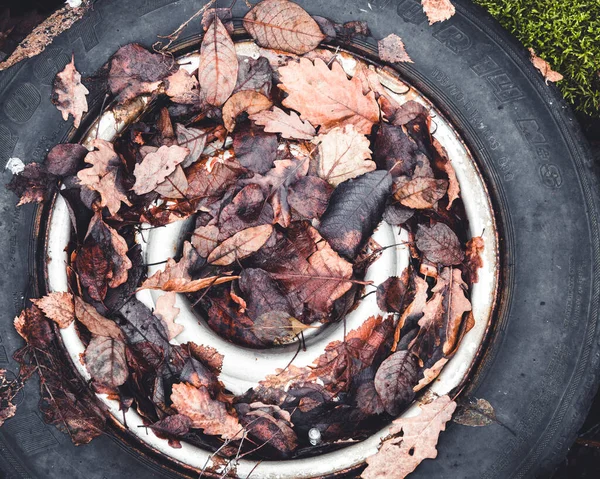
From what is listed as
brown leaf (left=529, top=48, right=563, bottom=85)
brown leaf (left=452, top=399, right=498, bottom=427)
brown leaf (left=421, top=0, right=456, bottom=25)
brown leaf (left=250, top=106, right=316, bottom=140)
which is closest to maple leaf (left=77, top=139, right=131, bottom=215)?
brown leaf (left=250, top=106, right=316, bottom=140)

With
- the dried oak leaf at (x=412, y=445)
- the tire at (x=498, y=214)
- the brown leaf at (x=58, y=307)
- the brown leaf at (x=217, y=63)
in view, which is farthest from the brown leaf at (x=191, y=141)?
the dried oak leaf at (x=412, y=445)

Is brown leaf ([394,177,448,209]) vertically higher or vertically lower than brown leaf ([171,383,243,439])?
higher

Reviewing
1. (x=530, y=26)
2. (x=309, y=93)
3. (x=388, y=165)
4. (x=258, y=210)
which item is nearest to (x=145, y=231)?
(x=258, y=210)

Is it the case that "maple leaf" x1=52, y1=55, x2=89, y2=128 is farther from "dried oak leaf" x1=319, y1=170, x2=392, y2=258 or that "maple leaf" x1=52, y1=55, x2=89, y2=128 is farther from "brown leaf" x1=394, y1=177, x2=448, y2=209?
"brown leaf" x1=394, y1=177, x2=448, y2=209

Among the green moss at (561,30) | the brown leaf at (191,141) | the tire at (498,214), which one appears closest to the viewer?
the tire at (498,214)

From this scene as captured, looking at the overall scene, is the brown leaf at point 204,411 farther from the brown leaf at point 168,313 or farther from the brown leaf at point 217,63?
the brown leaf at point 217,63

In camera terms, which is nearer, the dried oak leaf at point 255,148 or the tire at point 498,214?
the tire at point 498,214
